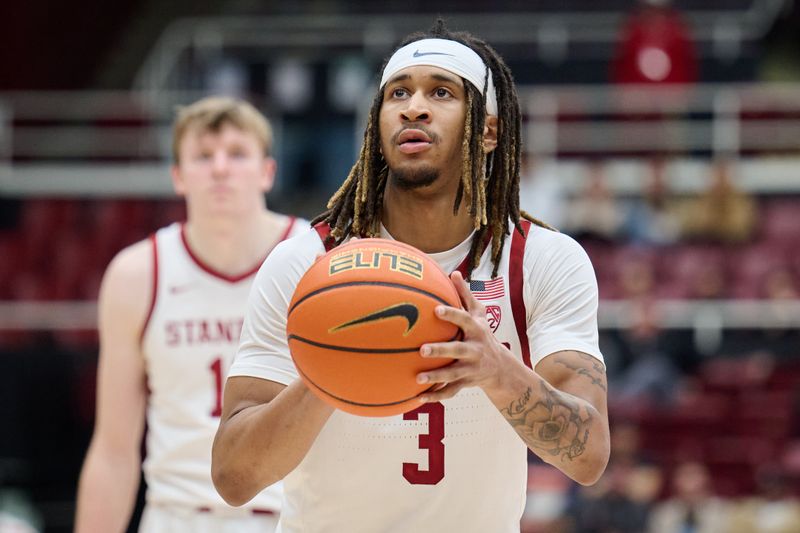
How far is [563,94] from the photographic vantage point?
15023 mm

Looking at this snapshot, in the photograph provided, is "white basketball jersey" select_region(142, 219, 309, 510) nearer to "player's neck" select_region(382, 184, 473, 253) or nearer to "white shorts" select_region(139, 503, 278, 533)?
"white shorts" select_region(139, 503, 278, 533)

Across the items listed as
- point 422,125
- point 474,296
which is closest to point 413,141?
point 422,125

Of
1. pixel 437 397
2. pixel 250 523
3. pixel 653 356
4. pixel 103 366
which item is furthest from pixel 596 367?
pixel 653 356

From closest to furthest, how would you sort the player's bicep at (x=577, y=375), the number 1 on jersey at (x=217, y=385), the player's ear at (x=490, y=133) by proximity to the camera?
1. the player's bicep at (x=577, y=375)
2. the player's ear at (x=490, y=133)
3. the number 1 on jersey at (x=217, y=385)

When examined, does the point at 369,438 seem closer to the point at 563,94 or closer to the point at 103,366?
the point at 103,366

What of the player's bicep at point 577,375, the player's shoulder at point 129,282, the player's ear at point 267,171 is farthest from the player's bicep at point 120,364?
the player's bicep at point 577,375

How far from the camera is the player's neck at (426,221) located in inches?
145

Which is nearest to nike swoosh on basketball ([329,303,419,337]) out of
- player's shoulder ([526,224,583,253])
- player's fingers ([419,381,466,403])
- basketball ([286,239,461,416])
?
A: basketball ([286,239,461,416])

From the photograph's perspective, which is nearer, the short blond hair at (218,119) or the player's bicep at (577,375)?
the player's bicep at (577,375)

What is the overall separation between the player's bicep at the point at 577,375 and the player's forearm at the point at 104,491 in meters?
2.32

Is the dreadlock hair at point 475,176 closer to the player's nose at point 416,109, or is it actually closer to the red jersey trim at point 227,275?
the player's nose at point 416,109

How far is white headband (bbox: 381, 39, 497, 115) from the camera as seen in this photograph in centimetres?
363

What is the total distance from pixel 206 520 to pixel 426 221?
1938 millimetres

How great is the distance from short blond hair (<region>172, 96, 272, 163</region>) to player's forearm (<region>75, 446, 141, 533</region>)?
122 cm
